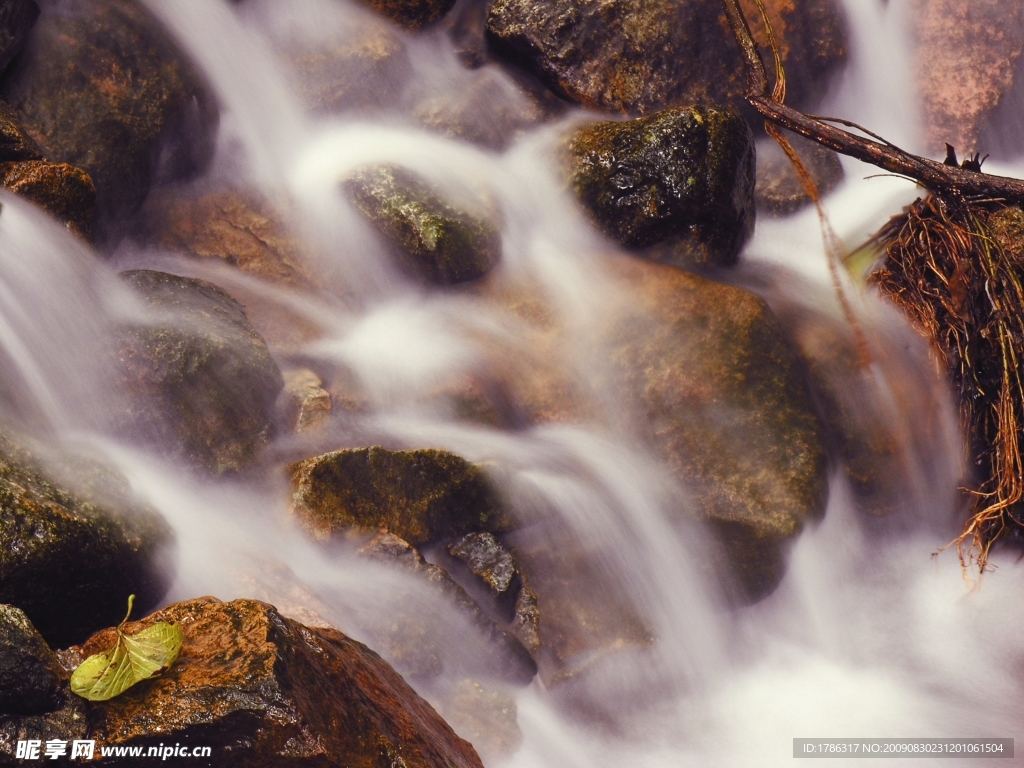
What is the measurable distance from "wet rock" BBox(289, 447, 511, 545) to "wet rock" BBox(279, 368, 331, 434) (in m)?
0.41

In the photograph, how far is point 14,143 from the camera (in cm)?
457

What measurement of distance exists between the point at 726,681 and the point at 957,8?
5.93m

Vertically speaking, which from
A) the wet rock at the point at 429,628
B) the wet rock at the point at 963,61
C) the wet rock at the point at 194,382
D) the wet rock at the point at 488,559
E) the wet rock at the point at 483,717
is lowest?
the wet rock at the point at 483,717

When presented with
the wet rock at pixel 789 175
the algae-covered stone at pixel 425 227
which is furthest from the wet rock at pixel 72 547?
the wet rock at pixel 789 175

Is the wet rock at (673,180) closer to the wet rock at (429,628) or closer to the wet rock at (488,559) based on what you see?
the wet rock at (488,559)

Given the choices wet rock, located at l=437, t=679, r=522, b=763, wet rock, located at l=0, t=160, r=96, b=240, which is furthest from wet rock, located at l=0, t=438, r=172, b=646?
wet rock, located at l=0, t=160, r=96, b=240

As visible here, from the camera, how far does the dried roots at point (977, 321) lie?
4.66 metres

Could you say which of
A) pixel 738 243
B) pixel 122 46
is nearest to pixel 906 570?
pixel 738 243

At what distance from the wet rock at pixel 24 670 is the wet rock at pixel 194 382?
173 cm

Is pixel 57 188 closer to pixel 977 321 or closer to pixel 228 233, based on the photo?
pixel 228 233

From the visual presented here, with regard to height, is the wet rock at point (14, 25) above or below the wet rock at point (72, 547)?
above

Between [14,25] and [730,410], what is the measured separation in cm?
442

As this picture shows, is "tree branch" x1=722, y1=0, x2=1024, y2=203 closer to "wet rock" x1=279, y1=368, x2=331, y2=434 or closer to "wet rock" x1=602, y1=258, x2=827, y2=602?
"wet rock" x1=602, y1=258, x2=827, y2=602

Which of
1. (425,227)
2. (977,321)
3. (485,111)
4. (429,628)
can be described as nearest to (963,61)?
(977,321)
